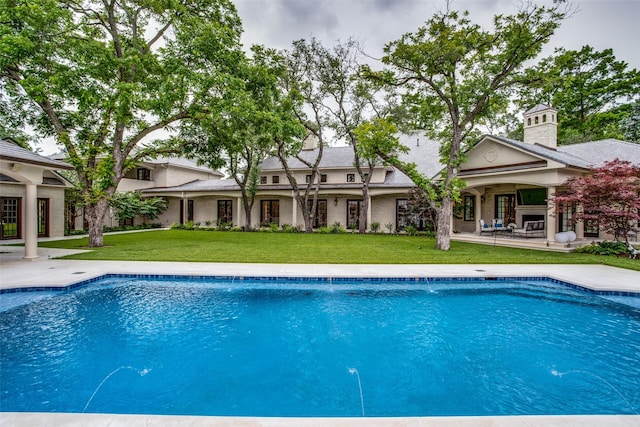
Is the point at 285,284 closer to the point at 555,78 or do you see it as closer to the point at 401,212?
the point at 555,78

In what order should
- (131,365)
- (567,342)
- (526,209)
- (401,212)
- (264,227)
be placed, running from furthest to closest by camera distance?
(264,227)
(401,212)
(526,209)
(567,342)
(131,365)

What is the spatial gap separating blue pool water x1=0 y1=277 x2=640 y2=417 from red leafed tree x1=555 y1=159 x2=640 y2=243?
591cm

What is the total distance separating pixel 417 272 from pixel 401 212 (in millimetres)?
12831

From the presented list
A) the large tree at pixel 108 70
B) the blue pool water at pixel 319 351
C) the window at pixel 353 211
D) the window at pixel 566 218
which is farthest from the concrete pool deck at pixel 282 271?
the window at pixel 353 211

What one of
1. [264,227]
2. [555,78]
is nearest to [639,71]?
[555,78]

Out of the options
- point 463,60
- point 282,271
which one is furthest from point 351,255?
point 463,60

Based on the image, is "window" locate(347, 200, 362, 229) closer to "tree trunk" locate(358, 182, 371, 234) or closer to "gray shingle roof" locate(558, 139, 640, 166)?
"tree trunk" locate(358, 182, 371, 234)

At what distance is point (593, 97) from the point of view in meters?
27.8

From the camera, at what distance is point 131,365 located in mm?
4141

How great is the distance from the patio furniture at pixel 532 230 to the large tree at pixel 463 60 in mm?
4470

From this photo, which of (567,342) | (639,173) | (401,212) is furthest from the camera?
(401,212)

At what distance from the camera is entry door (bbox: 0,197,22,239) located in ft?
50.9

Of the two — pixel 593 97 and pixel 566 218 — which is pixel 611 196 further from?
pixel 593 97

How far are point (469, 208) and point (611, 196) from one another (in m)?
8.55
